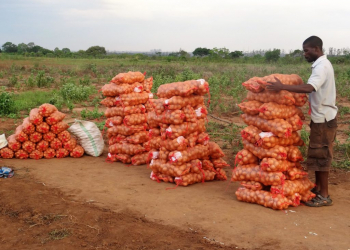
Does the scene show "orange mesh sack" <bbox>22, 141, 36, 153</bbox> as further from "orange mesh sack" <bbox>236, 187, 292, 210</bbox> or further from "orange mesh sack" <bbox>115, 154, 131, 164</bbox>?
"orange mesh sack" <bbox>236, 187, 292, 210</bbox>

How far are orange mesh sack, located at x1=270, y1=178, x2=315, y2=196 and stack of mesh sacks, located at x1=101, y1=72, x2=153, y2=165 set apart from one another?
2.77 m


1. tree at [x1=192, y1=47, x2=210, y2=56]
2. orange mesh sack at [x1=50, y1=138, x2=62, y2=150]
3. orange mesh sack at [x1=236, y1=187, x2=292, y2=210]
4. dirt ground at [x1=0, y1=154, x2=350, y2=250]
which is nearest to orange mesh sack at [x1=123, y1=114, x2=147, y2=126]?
dirt ground at [x1=0, y1=154, x2=350, y2=250]

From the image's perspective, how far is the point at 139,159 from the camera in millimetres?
6598

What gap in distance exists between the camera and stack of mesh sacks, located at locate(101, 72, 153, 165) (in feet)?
21.3

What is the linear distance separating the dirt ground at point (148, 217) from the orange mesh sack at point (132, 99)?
136 centimetres

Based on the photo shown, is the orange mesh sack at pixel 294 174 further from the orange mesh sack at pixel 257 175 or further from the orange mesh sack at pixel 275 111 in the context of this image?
the orange mesh sack at pixel 275 111

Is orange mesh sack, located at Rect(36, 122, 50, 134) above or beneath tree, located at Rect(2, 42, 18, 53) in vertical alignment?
beneath

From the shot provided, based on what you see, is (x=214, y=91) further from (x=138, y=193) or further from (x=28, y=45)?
(x=28, y=45)

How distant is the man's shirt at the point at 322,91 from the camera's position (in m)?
4.30

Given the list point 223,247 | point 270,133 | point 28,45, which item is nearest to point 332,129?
point 270,133

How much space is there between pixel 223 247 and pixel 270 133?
5.18 feet

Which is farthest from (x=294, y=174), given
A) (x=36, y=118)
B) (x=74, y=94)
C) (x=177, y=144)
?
(x=74, y=94)

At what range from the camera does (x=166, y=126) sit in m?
5.48

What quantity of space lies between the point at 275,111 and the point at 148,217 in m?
1.96
